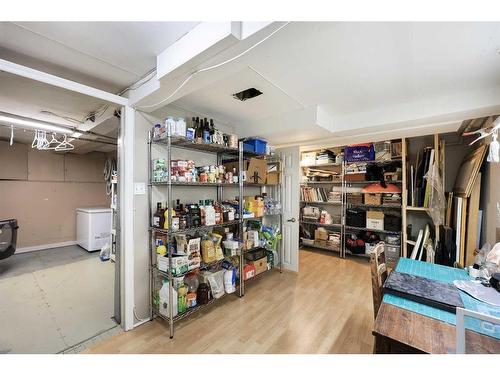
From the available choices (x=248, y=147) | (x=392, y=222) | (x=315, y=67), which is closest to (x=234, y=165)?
(x=248, y=147)

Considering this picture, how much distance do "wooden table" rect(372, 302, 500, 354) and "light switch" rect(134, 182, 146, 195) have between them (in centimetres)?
200

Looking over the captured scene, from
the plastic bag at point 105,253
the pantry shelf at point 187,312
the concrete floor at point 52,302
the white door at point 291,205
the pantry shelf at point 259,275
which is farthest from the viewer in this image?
the plastic bag at point 105,253

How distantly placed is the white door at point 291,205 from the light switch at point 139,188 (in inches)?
80.7

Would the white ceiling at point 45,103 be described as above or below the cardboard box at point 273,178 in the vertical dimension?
above

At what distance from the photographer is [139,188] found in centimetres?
199

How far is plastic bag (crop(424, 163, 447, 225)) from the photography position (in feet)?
9.29

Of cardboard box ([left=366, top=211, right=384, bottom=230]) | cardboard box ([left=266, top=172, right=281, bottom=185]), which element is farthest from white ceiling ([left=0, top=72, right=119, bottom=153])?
cardboard box ([left=366, top=211, right=384, bottom=230])

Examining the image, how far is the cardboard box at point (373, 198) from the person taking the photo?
11.5 ft

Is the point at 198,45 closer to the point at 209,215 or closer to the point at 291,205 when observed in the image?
the point at 209,215

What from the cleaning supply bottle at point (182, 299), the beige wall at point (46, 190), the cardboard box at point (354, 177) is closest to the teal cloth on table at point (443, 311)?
the cleaning supply bottle at point (182, 299)

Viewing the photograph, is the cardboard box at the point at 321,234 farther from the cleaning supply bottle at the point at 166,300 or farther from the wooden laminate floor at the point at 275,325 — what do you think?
the cleaning supply bottle at the point at 166,300
